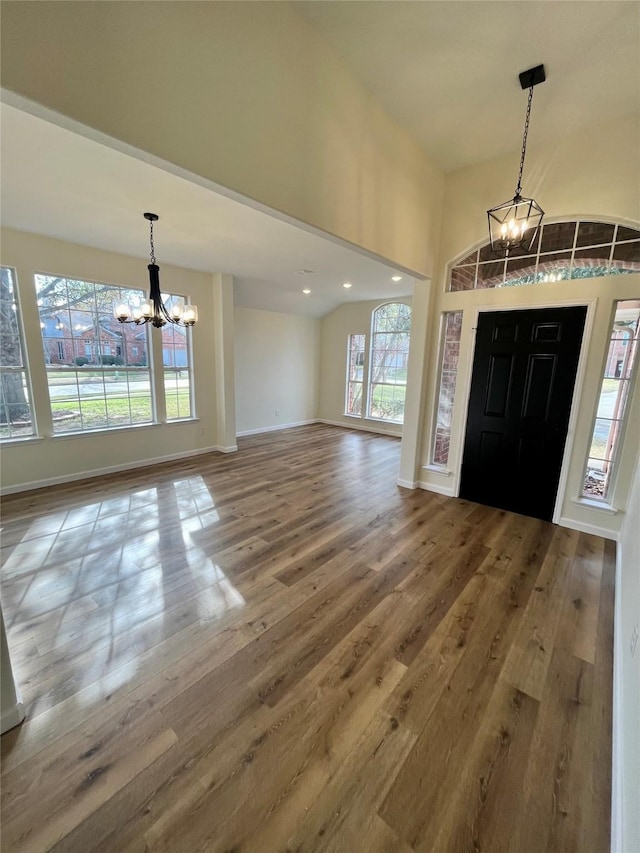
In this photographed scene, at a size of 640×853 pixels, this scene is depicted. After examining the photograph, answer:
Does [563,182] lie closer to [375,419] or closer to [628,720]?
[628,720]

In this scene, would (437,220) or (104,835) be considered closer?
(104,835)

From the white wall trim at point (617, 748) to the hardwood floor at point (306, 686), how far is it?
35 mm

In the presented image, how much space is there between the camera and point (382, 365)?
291 inches

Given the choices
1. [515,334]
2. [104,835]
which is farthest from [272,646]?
[515,334]

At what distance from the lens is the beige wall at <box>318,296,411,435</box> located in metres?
7.43

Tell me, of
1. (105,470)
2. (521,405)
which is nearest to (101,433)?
(105,470)

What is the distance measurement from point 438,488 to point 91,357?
186 inches

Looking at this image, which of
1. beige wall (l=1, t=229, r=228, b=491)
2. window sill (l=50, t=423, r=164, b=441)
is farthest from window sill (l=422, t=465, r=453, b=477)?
window sill (l=50, t=423, r=164, b=441)

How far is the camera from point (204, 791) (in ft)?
4.08

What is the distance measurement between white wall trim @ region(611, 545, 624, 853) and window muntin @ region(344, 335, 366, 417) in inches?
238

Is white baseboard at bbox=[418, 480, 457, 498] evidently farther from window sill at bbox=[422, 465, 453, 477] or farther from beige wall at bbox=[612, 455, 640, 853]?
beige wall at bbox=[612, 455, 640, 853]

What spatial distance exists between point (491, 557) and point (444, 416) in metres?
1.71

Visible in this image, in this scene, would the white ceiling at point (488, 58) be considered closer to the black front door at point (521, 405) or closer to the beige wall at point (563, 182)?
the beige wall at point (563, 182)

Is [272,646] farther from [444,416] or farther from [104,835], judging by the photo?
[444,416]
